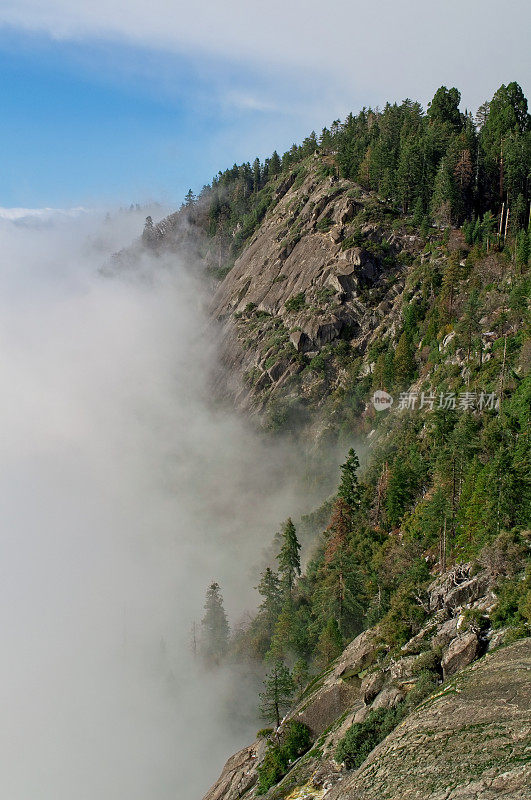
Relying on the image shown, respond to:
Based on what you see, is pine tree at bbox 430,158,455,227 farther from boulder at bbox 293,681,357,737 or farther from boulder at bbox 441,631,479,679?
boulder at bbox 441,631,479,679

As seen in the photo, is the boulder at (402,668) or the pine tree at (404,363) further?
the pine tree at (404,363)

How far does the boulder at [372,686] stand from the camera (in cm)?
3834

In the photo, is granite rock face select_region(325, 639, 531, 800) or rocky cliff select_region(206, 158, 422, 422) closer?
granite rock face select_region(325, 639, 531, 800)

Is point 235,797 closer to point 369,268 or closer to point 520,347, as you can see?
point 520,347

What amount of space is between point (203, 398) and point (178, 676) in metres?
63.4

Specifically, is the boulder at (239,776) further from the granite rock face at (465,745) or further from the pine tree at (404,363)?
the pine tree at (404,363)

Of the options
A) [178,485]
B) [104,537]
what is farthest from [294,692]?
[104,537]

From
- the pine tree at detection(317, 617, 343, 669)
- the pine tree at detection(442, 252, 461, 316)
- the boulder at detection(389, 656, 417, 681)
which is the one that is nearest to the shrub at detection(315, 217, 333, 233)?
the pine tree at detection(442, 252, 461, 316)

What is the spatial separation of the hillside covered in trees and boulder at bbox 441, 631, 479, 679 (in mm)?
537

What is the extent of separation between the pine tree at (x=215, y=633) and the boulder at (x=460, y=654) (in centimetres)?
5209

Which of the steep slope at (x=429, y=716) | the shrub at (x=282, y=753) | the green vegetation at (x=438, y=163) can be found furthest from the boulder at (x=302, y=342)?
the shrub at (x=282, y=753)

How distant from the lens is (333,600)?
195 ft

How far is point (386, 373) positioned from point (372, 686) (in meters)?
61.8

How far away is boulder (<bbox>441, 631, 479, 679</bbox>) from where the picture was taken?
1336 inches
